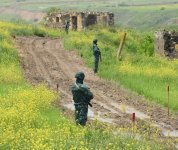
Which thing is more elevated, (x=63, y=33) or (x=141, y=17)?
(x=63, y=33)

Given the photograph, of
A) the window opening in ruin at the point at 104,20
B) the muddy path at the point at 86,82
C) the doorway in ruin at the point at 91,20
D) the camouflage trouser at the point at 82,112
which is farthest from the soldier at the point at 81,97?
the window opening in ruin at the point at 104,20

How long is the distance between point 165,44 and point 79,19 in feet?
59.1

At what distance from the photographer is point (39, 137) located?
15562 mm

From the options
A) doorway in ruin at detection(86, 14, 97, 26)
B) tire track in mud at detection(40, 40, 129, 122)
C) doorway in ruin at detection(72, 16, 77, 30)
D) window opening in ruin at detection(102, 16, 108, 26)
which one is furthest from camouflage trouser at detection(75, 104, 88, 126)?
window opening in ruin at detection(102, 16, 108, 26)

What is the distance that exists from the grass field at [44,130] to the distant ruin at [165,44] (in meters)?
17.5

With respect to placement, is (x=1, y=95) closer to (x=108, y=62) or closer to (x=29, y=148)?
(x=29, y=148)

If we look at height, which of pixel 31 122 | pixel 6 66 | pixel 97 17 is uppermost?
pixel 31 122

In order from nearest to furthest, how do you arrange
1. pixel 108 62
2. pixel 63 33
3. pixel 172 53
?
pixel 108 62, pixel 172 53, pixel 63 33

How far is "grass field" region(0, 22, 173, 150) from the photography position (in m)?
15.2

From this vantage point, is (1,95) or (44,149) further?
(1,95)

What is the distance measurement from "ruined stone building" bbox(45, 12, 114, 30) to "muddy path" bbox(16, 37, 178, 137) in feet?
43.5

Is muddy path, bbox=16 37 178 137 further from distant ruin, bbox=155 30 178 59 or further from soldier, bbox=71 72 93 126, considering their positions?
distant ruin, bbox=155 30 178 59

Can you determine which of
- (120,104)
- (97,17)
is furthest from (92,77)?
(97,17)

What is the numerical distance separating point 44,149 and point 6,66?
56.7 feet
